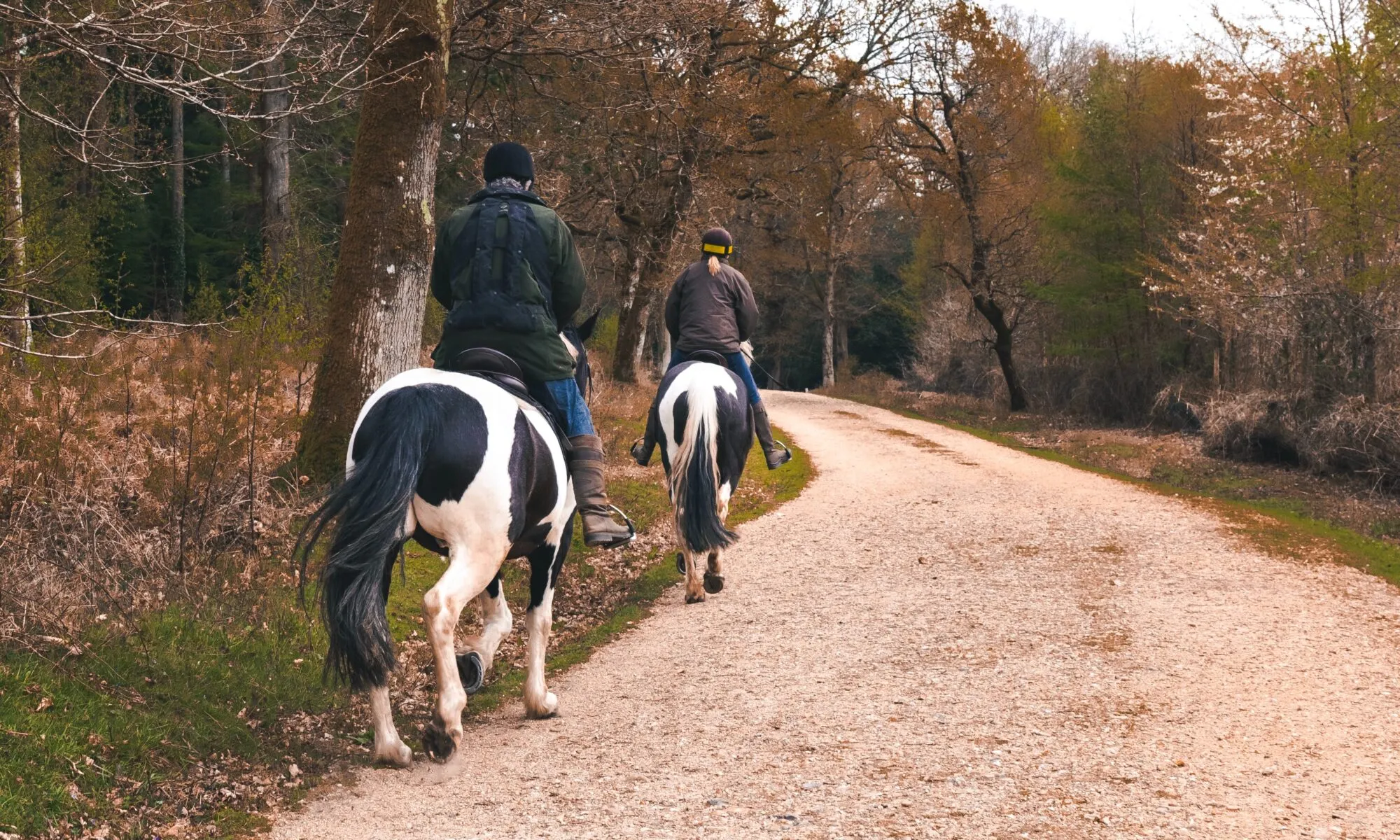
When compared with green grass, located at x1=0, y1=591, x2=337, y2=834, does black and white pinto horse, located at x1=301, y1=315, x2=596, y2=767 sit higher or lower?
higher

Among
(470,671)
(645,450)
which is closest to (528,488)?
(470,671)

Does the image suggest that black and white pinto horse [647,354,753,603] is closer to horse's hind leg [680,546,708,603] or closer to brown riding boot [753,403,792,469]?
horse's hind leg [680,546,708,603]

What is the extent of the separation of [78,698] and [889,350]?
5444 cm

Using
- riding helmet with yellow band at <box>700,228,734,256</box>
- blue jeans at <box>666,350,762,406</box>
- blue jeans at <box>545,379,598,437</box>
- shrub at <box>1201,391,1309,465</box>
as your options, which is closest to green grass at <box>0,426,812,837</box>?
blue jeans at <box>545,379,598,437</box>

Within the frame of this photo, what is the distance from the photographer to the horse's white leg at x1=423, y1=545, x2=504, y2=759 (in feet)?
15.5

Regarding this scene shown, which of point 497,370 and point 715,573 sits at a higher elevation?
point 497,370

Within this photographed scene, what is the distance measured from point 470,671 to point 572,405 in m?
1.55

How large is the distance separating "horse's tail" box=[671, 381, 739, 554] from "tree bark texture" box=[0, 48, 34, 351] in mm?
4403

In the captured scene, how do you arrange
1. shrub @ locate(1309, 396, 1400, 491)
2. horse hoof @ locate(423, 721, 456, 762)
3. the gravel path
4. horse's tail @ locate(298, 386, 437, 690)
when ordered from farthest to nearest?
shrub @ locate(1309, 396, 1400, 491)
horse hoof @ locate(423, 721, 456, 762)
horse's tail @ locate(298, 386, 437, 690)
the gravel path

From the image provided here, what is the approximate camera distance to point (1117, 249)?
25766mm

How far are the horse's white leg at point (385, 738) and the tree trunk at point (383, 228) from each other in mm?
4309

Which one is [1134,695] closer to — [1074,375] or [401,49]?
[401,49]

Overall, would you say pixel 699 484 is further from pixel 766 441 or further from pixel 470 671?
pixel 470 671

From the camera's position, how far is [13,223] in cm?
662
